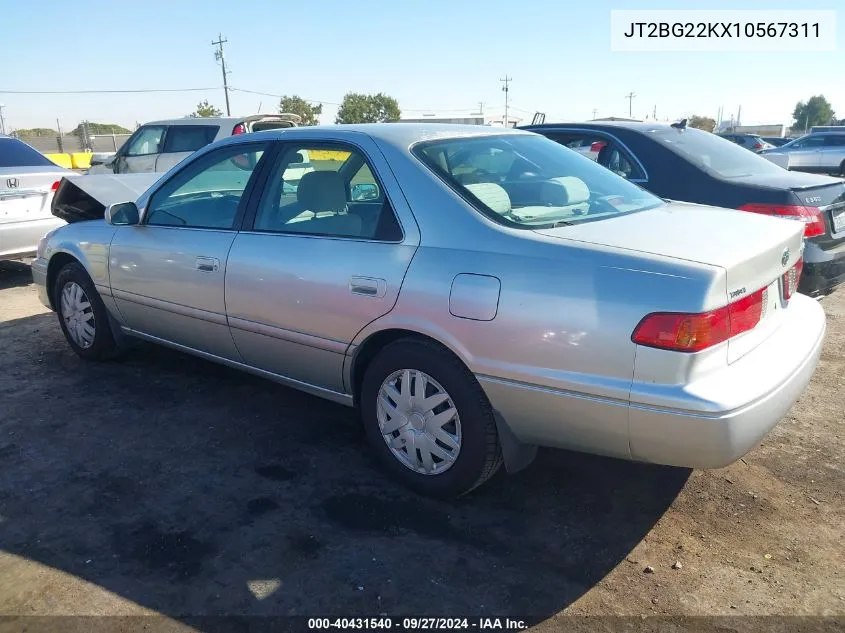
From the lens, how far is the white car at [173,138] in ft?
37.3

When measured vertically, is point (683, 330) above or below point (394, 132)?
below

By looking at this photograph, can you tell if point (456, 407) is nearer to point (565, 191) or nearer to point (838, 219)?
point (565, 191)

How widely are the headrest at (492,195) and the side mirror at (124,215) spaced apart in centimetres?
231

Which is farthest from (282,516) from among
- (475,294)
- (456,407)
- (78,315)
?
(78,315)

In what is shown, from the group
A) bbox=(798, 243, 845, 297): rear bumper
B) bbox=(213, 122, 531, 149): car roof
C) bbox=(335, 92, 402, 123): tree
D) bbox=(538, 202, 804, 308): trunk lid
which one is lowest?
bbox=(798, 243, 845, 297): rear bumper

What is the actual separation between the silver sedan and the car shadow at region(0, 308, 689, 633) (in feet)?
1.01

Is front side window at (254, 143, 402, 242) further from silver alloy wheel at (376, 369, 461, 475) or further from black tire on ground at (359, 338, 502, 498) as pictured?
silver alloy wheel at (376, 369, 461, 475)

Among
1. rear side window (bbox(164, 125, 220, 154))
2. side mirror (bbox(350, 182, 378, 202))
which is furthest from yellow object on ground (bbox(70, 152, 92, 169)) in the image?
side mirror (bbox(350, 182, 378, 202))

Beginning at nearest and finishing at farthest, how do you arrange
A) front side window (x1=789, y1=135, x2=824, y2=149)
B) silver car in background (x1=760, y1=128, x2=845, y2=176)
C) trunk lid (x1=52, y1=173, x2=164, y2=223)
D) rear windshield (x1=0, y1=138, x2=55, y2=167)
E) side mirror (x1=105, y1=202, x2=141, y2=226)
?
side mirror (x1=105, y1=202, x2=141, y2=226), trunk lid (x1=52, y1=173, x2=164, y2=223), rear windshield (x1=0, y1=138, x2=55, y2=167), silver car in background (x1=760, y1=128, x2=845, y2=176), front side window (x1=789, y1=135, x2=824, y2=149)

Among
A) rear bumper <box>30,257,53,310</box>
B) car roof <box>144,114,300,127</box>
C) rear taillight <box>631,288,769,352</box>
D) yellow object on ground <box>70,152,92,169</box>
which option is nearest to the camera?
rear taillight <box>631,288,769,352</box>

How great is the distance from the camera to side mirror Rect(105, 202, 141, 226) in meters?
4.28

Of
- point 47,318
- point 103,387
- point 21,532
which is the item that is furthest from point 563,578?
point 47,318

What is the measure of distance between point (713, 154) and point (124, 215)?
14.4ft

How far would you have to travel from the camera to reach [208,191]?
4.15 meters
